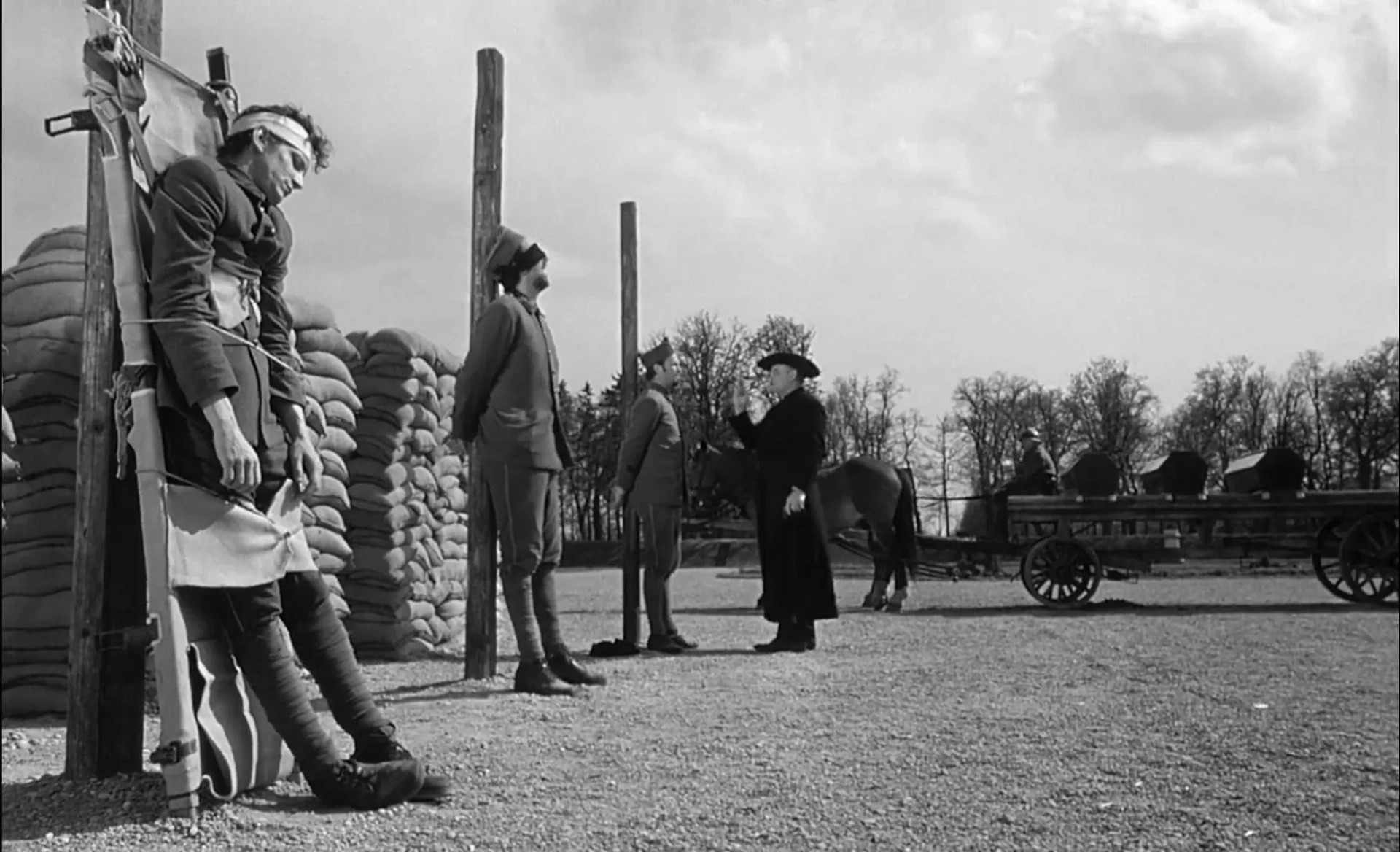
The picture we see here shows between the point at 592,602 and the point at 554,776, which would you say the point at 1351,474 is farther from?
the point at 554,776

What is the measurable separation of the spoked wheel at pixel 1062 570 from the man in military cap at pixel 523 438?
6.65 meters

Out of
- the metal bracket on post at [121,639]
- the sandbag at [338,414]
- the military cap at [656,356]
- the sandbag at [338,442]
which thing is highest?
the military cap at [656,356]

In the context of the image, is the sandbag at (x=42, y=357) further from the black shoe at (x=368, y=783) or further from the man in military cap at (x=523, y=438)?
the black shoe at (x=368, y=783)

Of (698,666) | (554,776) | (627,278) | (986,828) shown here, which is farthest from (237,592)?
(627,278)

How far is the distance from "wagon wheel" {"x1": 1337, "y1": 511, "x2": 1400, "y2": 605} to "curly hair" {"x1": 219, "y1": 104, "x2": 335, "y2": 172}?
33.7 ft

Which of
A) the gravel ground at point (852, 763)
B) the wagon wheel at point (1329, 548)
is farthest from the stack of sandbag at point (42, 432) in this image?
the wagon wheel at point (1329, 548)

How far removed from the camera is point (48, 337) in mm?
3775

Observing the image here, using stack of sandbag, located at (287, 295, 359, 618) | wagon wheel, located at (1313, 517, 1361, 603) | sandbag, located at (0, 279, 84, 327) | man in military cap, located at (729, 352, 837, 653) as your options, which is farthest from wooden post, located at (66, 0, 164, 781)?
wagon wheel, located at (1313, 517, 1361, 603)

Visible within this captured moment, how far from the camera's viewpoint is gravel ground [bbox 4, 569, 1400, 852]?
1.76 meters

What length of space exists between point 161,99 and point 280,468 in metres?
0.57

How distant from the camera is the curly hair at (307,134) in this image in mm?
1586

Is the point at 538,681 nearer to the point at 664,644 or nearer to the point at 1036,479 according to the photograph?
the point at 664,644

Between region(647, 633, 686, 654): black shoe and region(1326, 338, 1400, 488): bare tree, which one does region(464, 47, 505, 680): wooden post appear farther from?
region(1326, 338, 1400, 488): bare tree

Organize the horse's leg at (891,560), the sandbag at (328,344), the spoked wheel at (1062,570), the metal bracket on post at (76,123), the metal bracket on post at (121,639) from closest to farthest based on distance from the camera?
the metal bracket on post at (76,123), the metal bracket on post at (121,639), the sandbag at (328,344), the horse's leg at (891,560), the spoked wheel at (1062,570)
